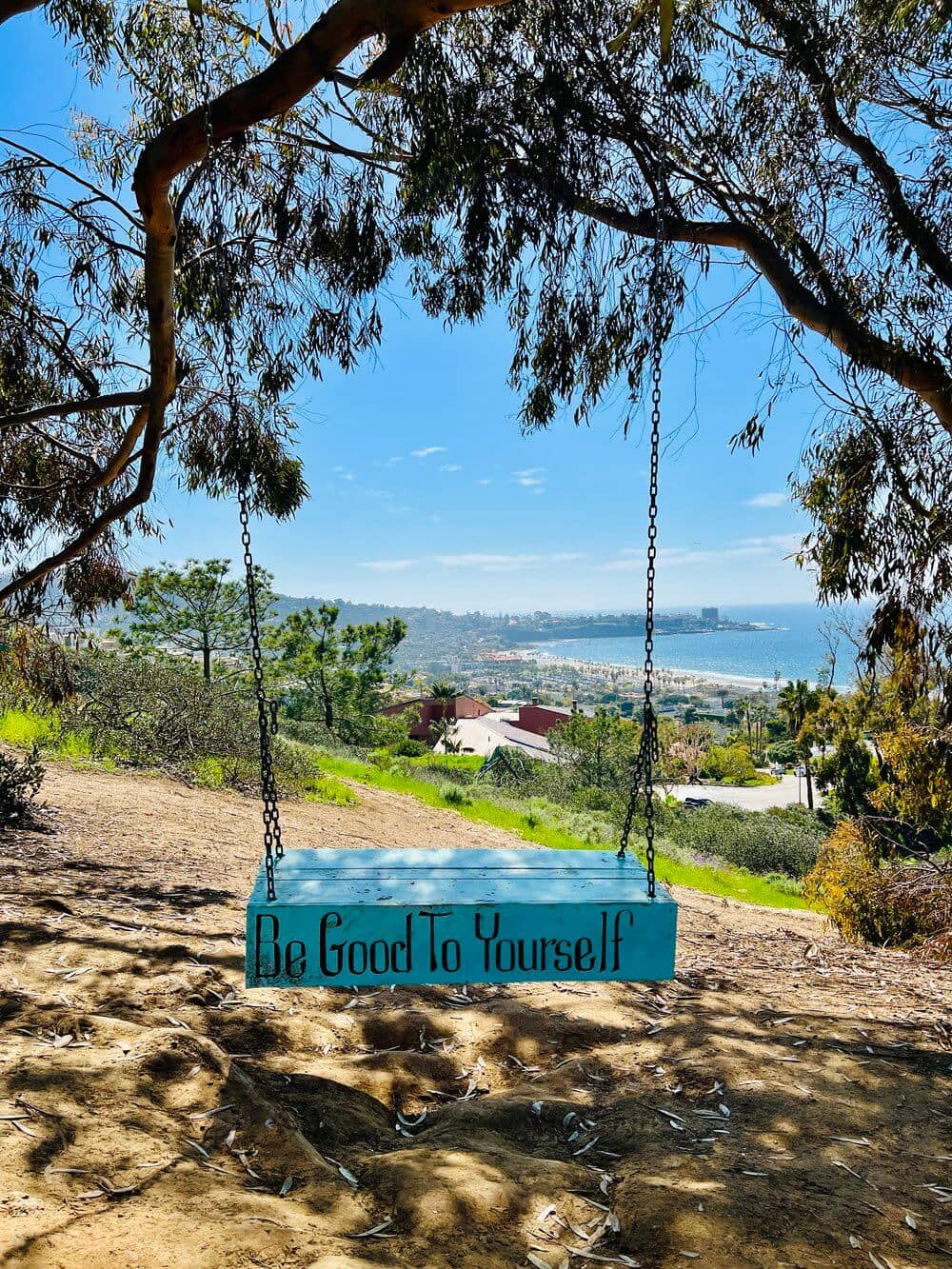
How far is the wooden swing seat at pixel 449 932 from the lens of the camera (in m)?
2.51

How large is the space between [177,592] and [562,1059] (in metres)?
18.1

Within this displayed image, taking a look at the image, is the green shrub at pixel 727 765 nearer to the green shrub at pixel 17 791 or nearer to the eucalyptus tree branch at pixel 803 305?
the green shrub at pixel 17 791

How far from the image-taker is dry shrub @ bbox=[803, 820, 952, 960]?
19.9 ft

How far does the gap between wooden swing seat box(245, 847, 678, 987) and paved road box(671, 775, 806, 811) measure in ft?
149

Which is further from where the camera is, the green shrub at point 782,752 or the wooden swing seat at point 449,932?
the green shrub at point 782,752

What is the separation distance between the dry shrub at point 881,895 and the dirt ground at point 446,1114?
1586mm

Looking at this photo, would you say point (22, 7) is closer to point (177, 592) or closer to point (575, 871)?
point (575, 871)

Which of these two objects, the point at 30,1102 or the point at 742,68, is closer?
the point at 30,1102

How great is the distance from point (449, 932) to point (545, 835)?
1020cm

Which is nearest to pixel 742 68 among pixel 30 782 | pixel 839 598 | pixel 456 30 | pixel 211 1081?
pixel 456 30

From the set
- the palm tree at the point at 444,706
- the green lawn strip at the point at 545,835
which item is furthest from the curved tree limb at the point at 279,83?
the palm tree at the point at 444,706

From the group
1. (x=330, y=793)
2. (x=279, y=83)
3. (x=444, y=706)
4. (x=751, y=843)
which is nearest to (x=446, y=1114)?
(x=279, y=83)

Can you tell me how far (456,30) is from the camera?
4.33m

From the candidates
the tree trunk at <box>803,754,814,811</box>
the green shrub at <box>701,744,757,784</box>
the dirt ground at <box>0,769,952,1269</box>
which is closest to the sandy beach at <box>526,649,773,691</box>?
the green shrub at <box>701,744,757,784</box>
